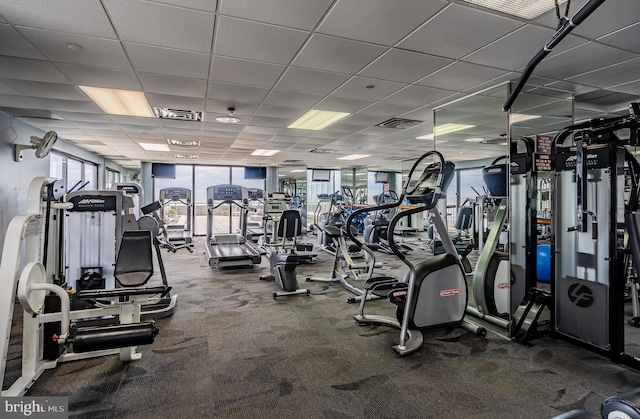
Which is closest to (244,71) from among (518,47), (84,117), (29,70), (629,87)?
(29,70)

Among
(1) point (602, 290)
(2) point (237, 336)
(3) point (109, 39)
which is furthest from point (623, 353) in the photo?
(3) point (109, 39)

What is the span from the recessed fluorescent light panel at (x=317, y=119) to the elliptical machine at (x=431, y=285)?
2279mm

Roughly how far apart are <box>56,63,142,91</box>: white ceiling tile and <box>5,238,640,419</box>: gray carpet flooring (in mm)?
2657

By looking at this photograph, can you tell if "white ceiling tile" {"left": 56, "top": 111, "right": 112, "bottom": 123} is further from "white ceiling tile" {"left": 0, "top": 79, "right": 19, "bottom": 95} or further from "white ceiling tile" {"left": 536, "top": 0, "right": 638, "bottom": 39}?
"white ceiling tile" {"left": 536, "top": 0, "right": 638, "bottom": 39}

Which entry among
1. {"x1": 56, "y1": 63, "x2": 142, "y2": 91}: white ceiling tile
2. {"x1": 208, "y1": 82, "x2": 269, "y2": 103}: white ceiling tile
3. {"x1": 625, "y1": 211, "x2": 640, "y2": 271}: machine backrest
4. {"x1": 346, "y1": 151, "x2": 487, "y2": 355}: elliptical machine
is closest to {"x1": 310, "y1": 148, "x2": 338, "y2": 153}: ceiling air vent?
{"x1": 208, "y1": 82, "x2": 269, "y2": 103}: white ceiling tile

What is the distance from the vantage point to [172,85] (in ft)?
12.2

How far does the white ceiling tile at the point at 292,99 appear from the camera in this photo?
4.07 metres

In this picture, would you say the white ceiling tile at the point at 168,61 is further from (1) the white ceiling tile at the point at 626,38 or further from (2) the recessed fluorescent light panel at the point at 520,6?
(1) the white ceiling tile at the point at 626,38

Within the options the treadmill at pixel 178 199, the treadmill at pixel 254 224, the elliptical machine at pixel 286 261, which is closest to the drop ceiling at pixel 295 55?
the elliptical machine at pixel 286 261

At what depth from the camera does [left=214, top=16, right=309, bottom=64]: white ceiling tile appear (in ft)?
8.10

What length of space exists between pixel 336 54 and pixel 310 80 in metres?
0.71

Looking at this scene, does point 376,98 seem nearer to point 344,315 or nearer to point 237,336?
point 344,315

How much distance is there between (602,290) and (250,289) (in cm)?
409

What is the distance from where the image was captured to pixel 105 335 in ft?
7.37
